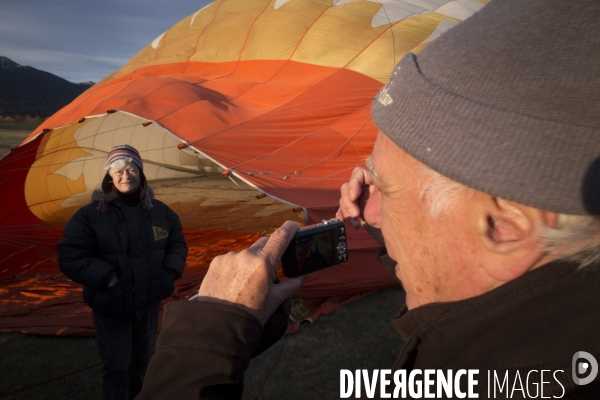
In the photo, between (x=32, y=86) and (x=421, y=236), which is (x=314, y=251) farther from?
(x=32, y=86)

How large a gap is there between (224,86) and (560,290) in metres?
5.09

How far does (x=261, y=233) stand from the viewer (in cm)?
501

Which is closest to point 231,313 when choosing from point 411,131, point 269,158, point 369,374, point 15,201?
point 369,374

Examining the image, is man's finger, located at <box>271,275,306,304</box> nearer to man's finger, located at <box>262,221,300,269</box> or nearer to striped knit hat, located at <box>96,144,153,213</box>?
man's finger, located at <box>262,221,300,269</box>

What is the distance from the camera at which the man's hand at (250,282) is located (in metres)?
0.83

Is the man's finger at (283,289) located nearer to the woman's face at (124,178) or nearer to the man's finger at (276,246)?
the man's finger at (276,246)

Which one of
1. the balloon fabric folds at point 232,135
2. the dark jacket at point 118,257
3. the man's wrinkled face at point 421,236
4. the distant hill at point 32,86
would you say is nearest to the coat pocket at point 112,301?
the dark jacket at point 118,257

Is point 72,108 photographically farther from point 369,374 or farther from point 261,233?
point 369,374

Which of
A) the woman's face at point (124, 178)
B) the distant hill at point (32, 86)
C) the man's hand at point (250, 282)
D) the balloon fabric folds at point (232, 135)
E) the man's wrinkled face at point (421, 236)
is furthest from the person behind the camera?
the distant hill at point (32, 86)

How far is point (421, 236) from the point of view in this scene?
29.9 inches

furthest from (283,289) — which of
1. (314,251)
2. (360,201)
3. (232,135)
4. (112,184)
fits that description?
(232,135)

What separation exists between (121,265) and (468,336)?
7.15 feet

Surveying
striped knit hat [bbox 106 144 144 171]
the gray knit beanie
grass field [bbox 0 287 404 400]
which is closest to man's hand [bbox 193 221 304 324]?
the gray knit beanie

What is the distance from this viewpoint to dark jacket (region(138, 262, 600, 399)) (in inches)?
22.4
